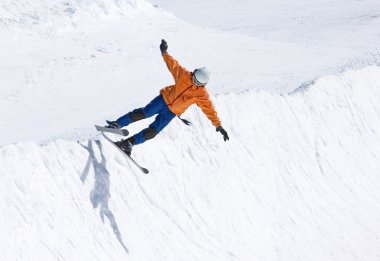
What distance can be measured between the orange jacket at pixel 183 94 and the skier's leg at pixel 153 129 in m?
0.15

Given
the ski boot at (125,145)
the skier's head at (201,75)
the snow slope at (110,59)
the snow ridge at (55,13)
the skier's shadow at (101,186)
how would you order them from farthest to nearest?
the snow ridge at (55,13) → the snow slope at (110,59) → the ski boot at (125,145) → the skier's head at (201,75) → the skier's shadow at (101,186)

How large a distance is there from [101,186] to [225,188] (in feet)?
9.71

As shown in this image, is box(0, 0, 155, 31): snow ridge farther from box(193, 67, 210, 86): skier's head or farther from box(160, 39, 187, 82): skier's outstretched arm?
box(193, 67, 210, 86): skier's head

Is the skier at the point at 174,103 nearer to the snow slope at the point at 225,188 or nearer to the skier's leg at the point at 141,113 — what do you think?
the skier's leg at the point at 141,113

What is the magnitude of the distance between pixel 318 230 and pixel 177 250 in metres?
3.92

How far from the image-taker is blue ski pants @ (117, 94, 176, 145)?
8836 millimetres

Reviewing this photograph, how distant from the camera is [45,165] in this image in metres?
8.07

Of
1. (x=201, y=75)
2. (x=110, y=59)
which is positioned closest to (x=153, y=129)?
(x=201, y=75)

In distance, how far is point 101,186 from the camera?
28.2ft

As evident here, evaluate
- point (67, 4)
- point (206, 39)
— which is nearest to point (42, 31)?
point (67, 4)

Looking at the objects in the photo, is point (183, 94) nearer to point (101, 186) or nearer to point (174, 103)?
point (174, 103)

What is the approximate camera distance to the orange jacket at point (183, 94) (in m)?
8.77

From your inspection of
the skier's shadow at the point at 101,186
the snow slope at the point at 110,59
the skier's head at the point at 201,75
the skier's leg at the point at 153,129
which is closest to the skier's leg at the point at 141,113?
the skier's leg at the point at 153,129

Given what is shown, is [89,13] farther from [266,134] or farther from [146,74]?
[266,134]
